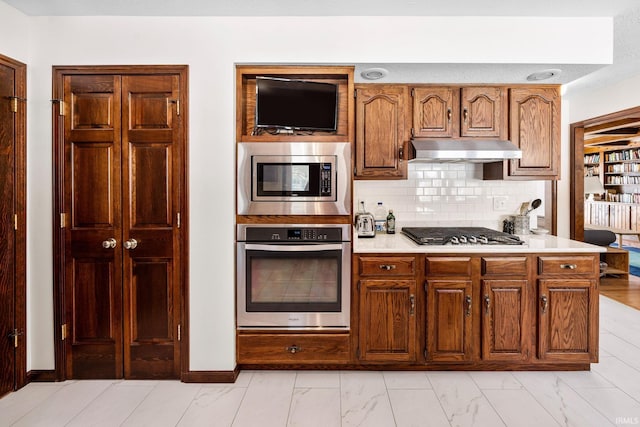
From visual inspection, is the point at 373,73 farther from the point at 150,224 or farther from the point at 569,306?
the point at 569,306

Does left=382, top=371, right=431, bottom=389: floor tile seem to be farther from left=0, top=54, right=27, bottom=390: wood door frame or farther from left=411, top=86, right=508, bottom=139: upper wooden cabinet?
left=0, top=54, right=27, bottom=390: wood door frame

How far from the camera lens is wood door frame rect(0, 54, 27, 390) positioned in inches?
94.3

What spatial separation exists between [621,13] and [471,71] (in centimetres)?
96

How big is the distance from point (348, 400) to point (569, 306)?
1660 millimetres

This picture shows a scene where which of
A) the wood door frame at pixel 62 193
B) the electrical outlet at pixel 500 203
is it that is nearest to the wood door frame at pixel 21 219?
the wood door frame at pixel 62 193

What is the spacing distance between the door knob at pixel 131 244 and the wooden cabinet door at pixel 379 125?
1.67m

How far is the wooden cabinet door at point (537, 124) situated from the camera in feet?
9.50

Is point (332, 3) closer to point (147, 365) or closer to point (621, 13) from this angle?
point (621, 13)

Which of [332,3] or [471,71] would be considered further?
[471,71]

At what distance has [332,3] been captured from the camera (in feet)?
7.54

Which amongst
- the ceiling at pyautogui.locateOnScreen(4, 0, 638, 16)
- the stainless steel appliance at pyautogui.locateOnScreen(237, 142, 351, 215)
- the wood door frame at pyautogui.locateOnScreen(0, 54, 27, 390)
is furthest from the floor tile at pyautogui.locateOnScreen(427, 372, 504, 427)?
the wood door frame at pyautogui.locateOnScreen(0, 54, 27, 390)

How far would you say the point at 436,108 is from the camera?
2.91 metres

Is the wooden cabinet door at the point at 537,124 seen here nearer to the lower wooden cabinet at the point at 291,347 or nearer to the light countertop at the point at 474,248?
the light countertop at the point at 474,248

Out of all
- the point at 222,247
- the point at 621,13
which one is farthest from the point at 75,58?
the point at 621,13
